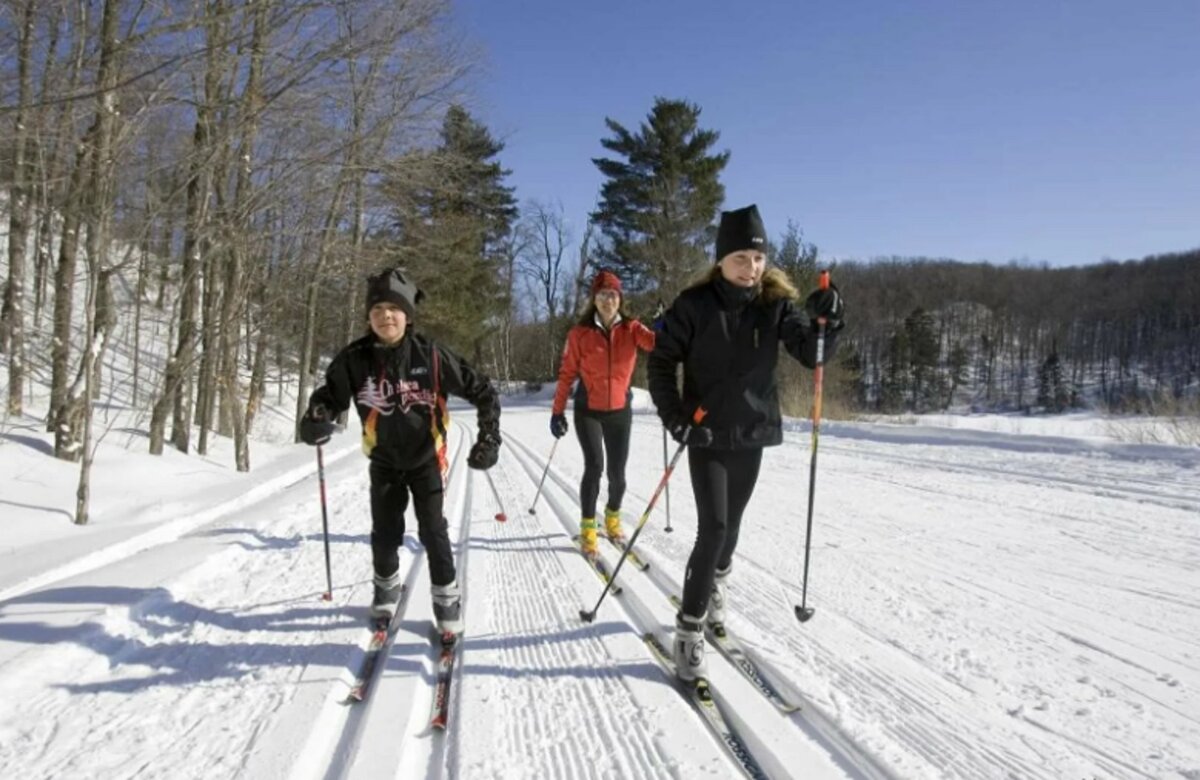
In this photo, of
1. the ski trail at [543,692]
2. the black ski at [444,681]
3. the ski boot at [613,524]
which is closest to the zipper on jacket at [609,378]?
the ski boot at [613,524]

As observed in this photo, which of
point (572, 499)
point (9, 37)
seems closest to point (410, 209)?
point (9, 37)

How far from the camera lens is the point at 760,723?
2.56m

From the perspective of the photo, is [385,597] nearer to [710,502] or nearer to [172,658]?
[172,658]

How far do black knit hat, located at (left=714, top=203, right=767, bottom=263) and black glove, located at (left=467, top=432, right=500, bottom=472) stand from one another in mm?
1514

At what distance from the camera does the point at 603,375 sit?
522cm

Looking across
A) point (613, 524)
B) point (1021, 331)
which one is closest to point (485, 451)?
Result: point (613, 524)

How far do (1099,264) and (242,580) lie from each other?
144 meters

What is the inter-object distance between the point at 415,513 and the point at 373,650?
2.29 feet

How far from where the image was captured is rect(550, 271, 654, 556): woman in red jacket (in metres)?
5.21

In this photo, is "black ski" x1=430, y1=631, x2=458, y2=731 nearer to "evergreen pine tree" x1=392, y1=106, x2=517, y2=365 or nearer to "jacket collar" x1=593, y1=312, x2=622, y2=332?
"jacket collar" x1=593, y1=312, x2=622, y2=332

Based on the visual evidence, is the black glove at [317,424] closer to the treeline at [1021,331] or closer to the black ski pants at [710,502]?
the black ski pants at [710,502]

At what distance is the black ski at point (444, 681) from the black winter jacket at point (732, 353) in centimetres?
153

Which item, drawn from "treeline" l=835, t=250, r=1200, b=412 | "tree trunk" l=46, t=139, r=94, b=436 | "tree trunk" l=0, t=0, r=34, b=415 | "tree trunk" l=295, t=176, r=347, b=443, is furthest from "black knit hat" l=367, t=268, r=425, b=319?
"treeline" l=835, t=250, r=1200, b=412

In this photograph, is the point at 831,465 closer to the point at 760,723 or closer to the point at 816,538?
the point at 816,538
